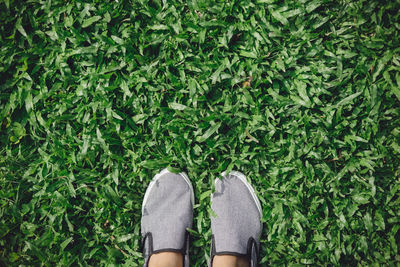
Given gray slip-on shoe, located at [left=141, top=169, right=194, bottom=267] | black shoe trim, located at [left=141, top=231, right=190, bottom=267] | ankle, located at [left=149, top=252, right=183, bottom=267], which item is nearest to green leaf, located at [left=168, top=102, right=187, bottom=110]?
gray slip-on shoe, located at [left=141, top=169, right=194, bottom=267]

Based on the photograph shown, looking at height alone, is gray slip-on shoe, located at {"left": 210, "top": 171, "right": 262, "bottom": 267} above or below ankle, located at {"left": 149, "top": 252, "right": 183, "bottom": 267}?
above

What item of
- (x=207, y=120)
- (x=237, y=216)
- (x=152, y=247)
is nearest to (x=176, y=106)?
(x=207, y=120)

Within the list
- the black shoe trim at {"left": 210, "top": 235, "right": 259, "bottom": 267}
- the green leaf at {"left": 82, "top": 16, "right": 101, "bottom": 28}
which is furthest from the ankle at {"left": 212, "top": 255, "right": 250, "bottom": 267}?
the green leaf at {"left": 82, "top": 16, "right": 101, "bottom": 28}

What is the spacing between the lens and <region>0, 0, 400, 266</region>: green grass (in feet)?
5.87

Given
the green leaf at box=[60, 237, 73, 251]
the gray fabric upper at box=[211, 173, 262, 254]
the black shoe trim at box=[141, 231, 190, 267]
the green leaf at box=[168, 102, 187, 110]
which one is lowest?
the black shoe trim at box=[141, 231, 190, 267]

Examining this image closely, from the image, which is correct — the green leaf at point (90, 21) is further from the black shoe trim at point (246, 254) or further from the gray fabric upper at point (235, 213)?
the black shoe trim at point (246, 254)

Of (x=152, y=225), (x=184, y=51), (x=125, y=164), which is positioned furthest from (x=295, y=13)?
(x=152, y=225)

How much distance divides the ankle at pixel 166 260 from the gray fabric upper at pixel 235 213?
0.32 metres

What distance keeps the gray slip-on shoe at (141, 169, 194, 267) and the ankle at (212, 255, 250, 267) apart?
217 millimetres

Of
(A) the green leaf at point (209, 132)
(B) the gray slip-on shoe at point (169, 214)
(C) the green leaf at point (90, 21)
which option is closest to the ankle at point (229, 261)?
(B) the gray slip-on shoe at point (169, 214)

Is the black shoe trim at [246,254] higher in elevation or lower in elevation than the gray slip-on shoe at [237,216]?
lower

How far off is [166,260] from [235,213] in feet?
1.90

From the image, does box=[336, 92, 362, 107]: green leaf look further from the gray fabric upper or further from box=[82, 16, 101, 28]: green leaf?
box=[82, 16, 101, 28]: green leaf

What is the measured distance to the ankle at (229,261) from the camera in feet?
5.88
